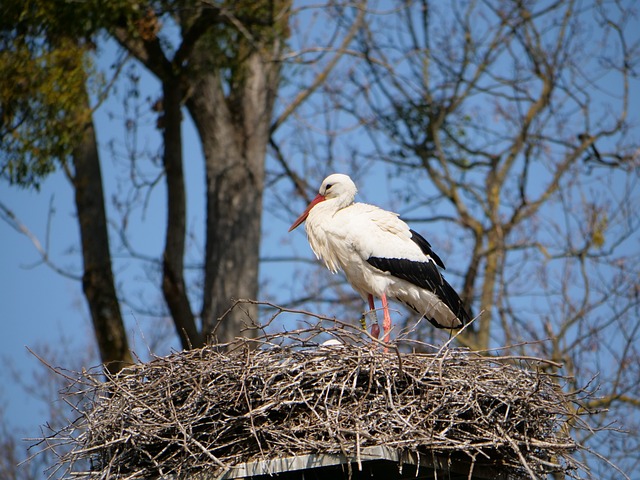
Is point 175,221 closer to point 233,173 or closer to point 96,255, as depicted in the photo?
point 96,255

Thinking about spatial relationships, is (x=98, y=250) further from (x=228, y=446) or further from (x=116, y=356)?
(x=228, y=446)

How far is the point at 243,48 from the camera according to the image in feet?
34.6

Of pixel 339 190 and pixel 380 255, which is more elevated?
pixel 339 190

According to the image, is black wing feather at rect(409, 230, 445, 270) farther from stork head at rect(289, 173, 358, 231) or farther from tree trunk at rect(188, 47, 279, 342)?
→ tree trunk at rect(188, 47, 279, 342)

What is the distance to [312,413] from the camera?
505 cm

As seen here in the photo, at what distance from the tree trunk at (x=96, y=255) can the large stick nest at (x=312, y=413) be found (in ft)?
12.5

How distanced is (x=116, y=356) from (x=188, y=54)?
291 centimetres

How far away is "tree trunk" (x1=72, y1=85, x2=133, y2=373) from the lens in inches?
369

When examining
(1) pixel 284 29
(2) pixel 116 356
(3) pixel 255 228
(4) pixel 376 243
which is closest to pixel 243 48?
(1) pixel 284 29

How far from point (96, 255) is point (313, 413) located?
523cm

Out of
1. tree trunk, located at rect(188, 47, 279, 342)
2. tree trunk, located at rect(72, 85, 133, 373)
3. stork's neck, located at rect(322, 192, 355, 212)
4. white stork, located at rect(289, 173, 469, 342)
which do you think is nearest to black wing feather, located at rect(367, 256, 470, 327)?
white stork, located at rect(289, 173, 469, 342)

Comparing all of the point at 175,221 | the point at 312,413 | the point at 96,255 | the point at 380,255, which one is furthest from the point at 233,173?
the point at 312,413

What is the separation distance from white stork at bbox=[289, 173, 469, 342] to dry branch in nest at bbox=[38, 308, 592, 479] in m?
1.58

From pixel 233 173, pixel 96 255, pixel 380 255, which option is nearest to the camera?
pixel 380 255
